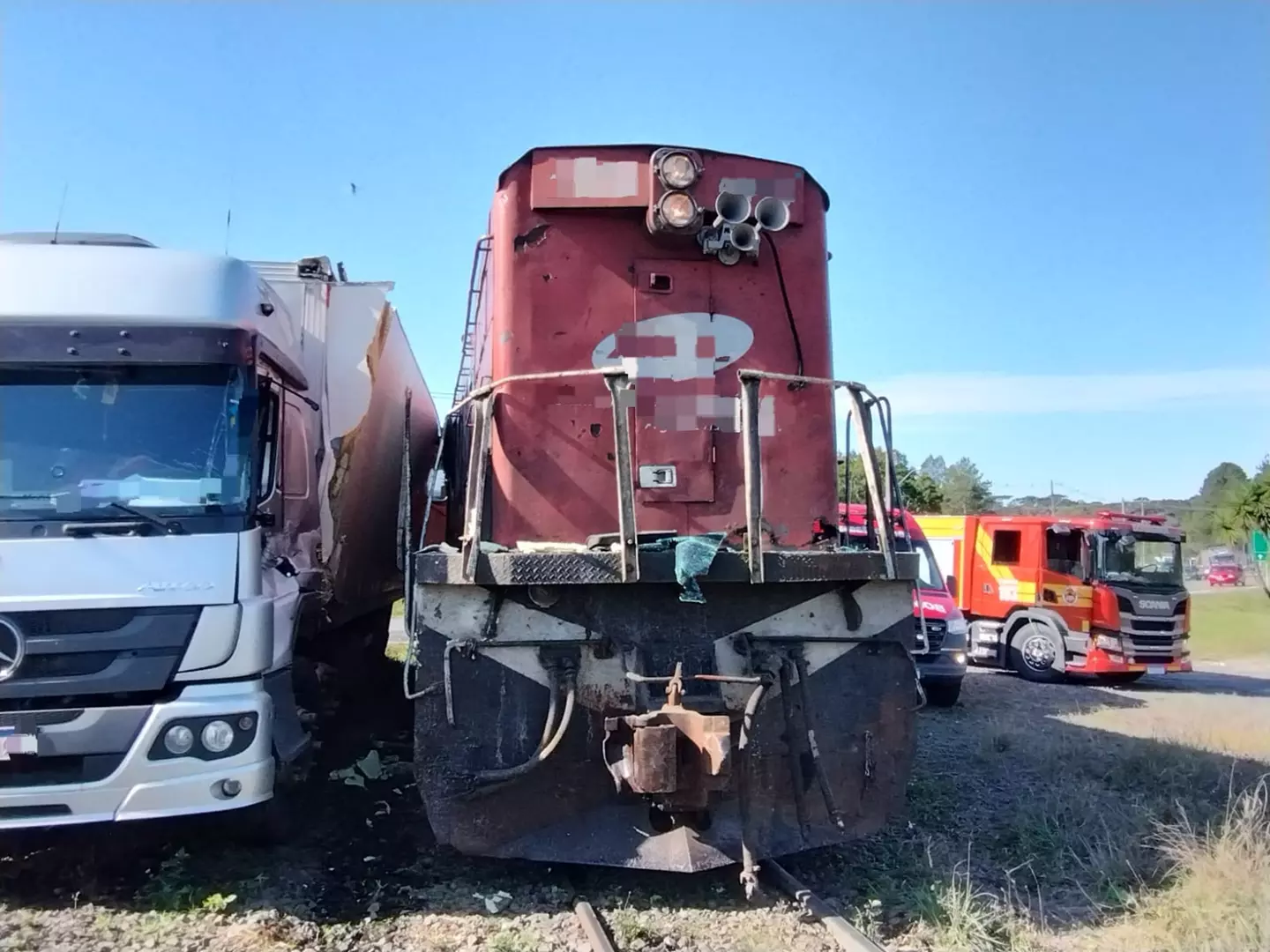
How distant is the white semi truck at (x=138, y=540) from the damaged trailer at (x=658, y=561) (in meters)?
0.89

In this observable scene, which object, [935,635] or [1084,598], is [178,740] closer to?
[935,635]

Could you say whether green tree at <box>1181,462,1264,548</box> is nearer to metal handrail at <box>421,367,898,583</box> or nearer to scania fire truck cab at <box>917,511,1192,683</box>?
scania fire truck cab at <box>917,511,1192,683</box>

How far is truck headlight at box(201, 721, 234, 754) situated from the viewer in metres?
4.45

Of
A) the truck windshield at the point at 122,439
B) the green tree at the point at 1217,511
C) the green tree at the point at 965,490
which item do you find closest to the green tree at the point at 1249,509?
the green tree at the point at 1217,511

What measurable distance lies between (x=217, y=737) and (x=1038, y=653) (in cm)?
1389

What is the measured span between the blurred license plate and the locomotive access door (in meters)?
3.06

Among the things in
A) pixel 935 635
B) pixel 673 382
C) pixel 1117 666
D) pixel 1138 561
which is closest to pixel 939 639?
pixel 935 635

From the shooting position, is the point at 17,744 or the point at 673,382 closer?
the point at 17,744

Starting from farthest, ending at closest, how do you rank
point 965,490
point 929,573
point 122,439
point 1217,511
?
point 965,490 → point 1217,511 → point 929,573 → point 122,439

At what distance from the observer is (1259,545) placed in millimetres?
29281

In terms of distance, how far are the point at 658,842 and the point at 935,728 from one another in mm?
6099

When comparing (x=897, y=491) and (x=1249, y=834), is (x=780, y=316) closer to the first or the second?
(x=897, y=491)

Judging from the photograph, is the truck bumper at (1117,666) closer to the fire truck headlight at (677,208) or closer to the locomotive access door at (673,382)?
the locomotive access door at (673,382)

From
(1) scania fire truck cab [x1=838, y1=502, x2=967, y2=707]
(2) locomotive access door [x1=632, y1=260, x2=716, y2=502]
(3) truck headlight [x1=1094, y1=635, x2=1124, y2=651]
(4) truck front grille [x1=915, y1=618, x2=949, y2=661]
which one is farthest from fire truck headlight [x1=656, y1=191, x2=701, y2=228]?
(3) truck headlight [x1=1094, y1=635, x2=1124, y2=651]
